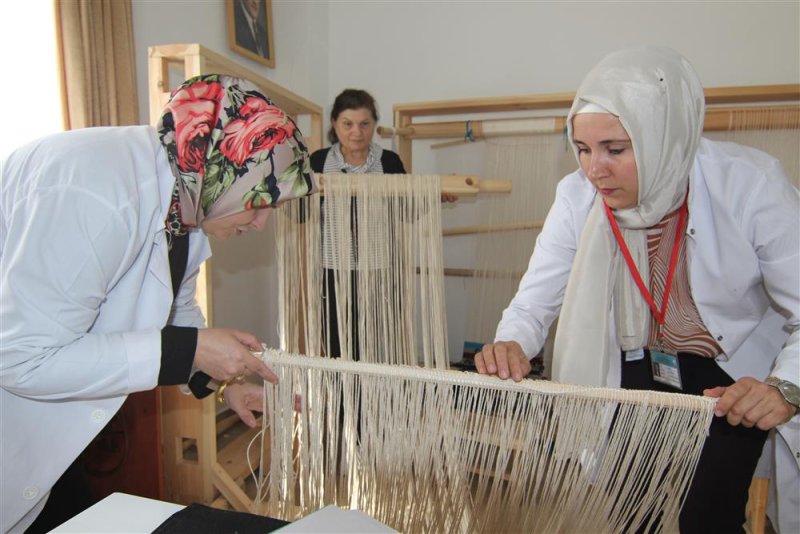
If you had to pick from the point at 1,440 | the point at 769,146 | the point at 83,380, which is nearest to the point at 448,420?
the point at 83,380

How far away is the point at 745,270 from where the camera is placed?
3.44ft

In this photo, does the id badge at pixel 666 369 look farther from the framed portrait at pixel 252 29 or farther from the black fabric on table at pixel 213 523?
the framed portrait at pixel 252 29

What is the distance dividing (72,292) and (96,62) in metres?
1.36

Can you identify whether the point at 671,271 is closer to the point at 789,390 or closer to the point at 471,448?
the point at 789,390

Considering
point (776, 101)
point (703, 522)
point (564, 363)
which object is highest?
point (776, 101)

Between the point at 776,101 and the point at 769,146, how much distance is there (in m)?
0.51

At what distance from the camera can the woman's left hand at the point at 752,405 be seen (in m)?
0.81

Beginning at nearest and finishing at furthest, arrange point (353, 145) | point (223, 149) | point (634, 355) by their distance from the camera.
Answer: point (223, 149) → point (634, 355) → point (353, 145)

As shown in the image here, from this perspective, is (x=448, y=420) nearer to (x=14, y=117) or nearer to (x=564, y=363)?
(x=564, y=363)

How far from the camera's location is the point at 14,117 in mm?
1635

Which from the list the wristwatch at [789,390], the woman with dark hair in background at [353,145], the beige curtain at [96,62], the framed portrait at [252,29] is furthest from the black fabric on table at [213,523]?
the framed portrait at [252,29]

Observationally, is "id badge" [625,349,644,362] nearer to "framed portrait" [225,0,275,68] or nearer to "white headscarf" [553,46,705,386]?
"white headscarf" [553,46,705,386]

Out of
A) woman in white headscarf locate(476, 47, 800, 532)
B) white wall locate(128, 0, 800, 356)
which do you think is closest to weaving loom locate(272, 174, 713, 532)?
woman in white headscarf locate(476, 47, 800, 532)

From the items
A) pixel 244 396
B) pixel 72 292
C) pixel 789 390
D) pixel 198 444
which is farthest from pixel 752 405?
pixel 198 444
